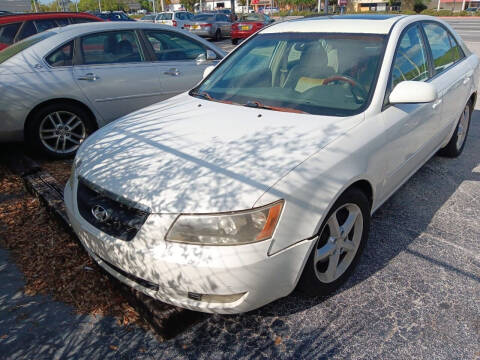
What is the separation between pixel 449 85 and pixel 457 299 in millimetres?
2227

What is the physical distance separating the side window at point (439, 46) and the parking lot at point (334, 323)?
1856mm

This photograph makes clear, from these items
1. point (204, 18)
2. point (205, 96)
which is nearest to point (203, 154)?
point (205, 96)

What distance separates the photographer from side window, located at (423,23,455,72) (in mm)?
3934

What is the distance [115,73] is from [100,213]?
316cm

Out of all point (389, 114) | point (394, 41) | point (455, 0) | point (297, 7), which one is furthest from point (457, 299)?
point (455, 0)

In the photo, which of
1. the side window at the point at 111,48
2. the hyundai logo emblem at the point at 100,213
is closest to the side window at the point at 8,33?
the side window at the point at 111,48

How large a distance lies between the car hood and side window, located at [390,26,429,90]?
2.45 ft

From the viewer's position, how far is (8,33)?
775cm

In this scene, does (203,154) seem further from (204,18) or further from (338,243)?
(204,18)

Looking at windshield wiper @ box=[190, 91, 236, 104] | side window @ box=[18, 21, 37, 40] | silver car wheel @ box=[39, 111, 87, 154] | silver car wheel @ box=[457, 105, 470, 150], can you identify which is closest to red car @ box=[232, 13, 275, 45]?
side window @ box=[18, 21, 37, 40]

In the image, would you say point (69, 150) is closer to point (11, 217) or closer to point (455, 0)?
point (11, 217)

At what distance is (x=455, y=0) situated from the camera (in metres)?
77.8

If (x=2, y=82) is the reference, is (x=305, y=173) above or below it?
below

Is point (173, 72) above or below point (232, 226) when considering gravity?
above
